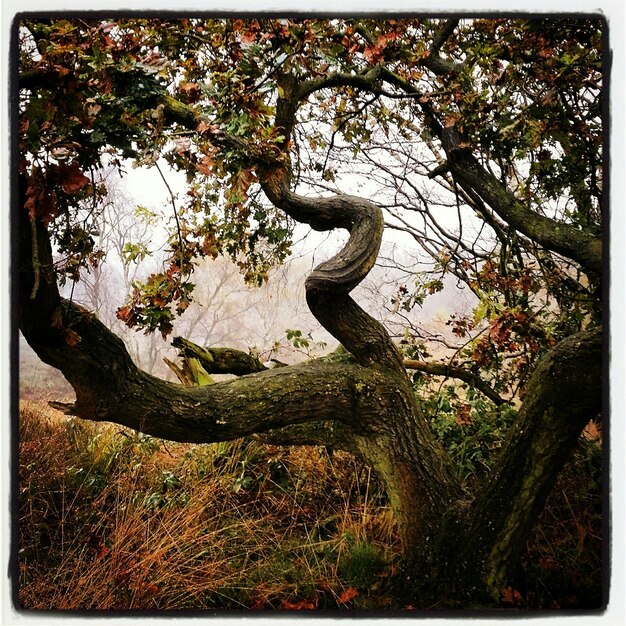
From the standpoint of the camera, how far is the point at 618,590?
170cm

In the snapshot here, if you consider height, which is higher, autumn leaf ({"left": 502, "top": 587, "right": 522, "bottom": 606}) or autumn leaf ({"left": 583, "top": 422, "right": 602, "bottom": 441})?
autumn leaf ({"left": 583, "top": 422, "right": 602, "bottom": 441})

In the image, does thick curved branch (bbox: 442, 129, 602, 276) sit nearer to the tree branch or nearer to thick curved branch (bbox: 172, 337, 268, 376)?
the tree branch

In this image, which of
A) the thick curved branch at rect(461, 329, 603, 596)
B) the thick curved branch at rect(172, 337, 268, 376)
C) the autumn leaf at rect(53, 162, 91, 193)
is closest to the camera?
the autumn leaf at rect(53, 162, 91, 193)

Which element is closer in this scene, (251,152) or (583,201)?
(251,152)

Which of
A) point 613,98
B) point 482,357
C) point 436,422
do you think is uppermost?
point 613,98

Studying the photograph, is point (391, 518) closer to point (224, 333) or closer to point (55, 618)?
point (55, 618)

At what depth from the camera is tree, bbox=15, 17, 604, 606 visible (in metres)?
1.44

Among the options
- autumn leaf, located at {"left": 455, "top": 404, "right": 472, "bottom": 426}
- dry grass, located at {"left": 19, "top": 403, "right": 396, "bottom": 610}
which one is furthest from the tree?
dry grass, located at {"left": 19, "top": 403, "right": 396, "bottom": 610}

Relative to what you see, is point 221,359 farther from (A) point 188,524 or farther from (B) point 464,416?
(B) point 464,416

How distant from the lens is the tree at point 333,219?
56.7 inches

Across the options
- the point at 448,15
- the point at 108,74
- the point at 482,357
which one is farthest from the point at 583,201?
the point at 108,74

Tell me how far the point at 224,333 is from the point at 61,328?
11.5 ft

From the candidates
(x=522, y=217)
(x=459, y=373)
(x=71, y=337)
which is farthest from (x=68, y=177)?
(x=459, y=373)

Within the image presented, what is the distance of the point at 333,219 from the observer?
86.3 inches
